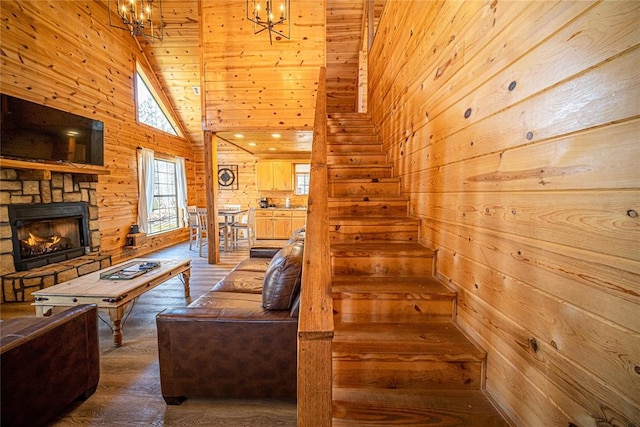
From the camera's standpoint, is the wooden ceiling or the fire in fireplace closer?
the fire in fireplace

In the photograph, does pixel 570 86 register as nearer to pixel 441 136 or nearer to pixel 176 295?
pixel 441 136

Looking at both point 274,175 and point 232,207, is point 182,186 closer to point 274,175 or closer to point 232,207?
point 232,207

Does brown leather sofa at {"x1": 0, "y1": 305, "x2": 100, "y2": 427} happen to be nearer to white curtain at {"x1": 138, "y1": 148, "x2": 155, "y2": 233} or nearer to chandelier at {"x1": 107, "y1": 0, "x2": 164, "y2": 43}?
chandelier at {"x1": 107, "y1": 0, "x2": 164, "y2": 43}

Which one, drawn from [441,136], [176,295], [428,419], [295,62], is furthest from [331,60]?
[428,419]

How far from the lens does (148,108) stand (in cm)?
624

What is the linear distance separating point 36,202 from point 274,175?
4.61 m

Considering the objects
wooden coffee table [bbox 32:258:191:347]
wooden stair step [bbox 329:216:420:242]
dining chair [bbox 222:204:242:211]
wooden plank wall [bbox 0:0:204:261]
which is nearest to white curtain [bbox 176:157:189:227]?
wooden plank wall [bbox 0:0:204:261]

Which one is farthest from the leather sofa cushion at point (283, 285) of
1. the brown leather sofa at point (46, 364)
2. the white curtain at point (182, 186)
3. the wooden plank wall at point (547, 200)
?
the white curtain at point (182, 186)

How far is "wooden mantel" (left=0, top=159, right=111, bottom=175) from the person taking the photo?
10.4 feet

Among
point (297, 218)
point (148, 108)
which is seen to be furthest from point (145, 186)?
point (297, 218)

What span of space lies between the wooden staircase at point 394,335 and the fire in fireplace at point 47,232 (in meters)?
4.18

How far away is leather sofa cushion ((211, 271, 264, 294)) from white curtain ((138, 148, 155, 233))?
4.21 m

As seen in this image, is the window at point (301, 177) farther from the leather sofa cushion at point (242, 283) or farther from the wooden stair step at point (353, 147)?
the leather sofa cushion at point (242, 283)

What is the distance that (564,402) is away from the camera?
33.3 inches
